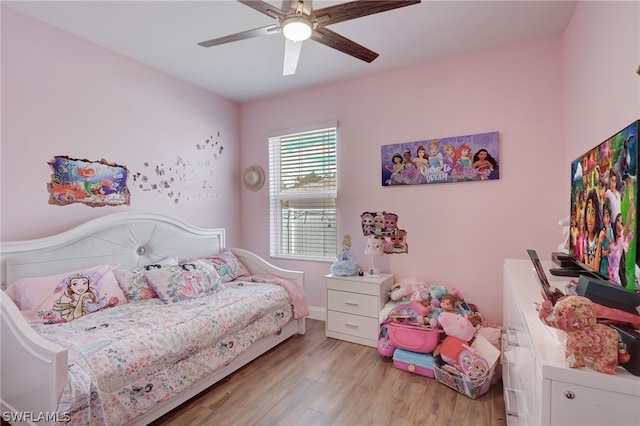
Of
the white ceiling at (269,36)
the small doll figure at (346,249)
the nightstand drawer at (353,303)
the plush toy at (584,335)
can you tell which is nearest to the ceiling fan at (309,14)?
the white ceiling at (269,36)

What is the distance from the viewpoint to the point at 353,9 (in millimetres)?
1468

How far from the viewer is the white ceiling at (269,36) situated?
1983 mm

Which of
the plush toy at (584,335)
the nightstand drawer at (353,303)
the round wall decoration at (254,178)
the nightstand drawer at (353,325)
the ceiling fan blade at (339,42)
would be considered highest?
the ceiling fan blade at (339,42)

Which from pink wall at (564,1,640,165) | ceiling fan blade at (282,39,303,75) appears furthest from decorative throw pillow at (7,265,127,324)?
pink wall at (564,1,640,165)

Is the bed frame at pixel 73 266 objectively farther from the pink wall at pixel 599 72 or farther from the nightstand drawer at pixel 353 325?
the pink wall at pixel 599 72

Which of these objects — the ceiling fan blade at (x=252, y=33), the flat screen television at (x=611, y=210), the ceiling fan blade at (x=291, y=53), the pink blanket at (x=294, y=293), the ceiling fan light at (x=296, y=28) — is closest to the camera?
the flat screen television at (x=611, y=210)

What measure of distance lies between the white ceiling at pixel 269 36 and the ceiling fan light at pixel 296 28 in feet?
1.83

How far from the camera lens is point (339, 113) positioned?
126 inches

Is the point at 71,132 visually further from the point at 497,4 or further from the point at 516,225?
the point at 516,225

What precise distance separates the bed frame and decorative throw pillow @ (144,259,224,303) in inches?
13.6

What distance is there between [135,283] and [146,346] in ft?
2.64

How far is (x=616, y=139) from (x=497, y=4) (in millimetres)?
1439

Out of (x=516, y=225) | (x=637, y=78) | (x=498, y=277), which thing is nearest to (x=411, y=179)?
(x=516, y=225)

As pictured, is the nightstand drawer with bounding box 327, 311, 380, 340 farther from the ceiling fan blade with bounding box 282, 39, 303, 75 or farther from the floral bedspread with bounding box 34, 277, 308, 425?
the ceiling fan blade with bounding box 282, 39, 303, 75
